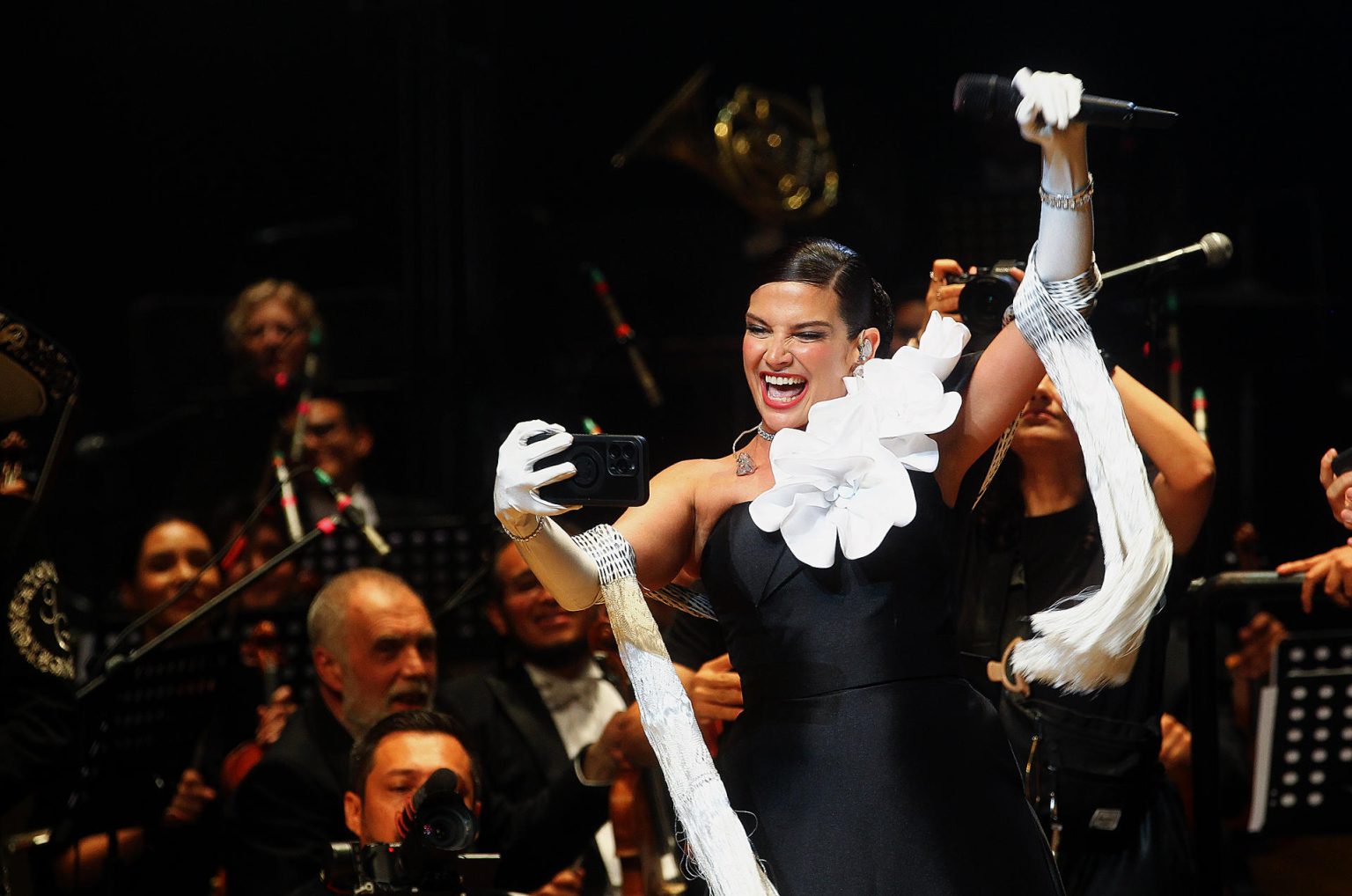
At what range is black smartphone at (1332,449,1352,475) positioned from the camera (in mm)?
3102

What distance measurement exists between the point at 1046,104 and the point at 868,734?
3.57 feet

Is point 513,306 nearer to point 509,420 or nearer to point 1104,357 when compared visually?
point 509,420

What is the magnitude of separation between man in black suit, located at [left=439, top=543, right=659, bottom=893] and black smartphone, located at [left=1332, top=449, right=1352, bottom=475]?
1709 millimetres

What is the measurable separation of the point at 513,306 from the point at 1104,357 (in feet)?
15.0

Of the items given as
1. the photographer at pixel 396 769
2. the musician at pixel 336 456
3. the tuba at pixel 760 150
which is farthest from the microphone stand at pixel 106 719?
the tuba at pixel 760 150

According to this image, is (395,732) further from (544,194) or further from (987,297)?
(544,194)

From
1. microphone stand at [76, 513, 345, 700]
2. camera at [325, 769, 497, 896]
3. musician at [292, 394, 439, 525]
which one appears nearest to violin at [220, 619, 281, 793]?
microphone stand at [76, 513, 345, 700]

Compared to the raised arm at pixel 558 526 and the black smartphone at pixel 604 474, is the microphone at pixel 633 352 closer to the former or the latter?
the raised arm at pixel 558 526

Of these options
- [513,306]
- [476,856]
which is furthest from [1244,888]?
[513,306]

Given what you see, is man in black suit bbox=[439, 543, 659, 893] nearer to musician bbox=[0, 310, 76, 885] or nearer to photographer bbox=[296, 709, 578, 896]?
photographer bbox=[296, 709, 578, 896]

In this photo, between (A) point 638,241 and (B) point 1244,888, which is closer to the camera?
(B) point 1244,888

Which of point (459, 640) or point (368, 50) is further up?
point (368, 50)

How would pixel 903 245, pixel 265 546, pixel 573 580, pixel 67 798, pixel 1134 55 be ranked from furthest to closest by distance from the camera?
pixel 903 245 < pixel 1134 55 < pixel 265 546 < pixel 67 798 < pixel 573 580

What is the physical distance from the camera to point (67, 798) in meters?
4.23
